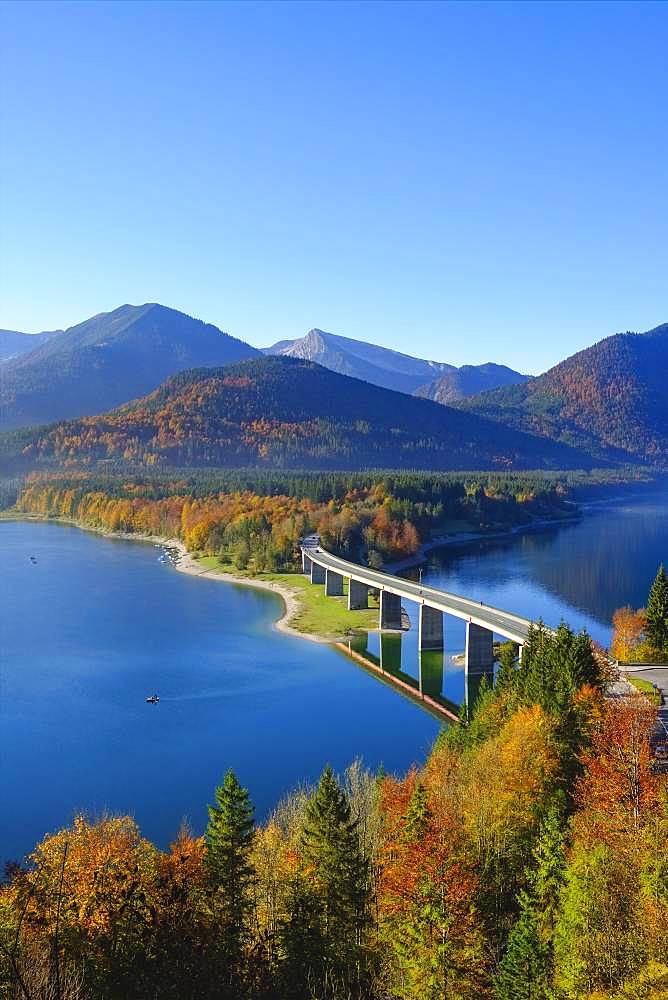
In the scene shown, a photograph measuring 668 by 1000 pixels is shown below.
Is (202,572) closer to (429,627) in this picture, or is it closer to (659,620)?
(429,627)

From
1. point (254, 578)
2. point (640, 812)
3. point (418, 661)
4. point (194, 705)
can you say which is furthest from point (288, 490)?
point (640, 812)

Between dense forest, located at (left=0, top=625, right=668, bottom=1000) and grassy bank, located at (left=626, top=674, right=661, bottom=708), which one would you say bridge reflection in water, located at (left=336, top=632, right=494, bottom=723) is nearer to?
grassy bank, located at (left=626, top=674, right=661, bottom=708)

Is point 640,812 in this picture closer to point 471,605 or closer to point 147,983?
point 147,983

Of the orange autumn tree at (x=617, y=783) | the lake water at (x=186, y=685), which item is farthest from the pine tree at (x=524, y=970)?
the lake water at (x=186, y=685)

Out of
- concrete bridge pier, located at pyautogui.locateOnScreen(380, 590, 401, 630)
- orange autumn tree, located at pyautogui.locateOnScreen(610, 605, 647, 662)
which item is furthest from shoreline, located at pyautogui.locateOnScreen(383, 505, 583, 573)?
orange autumn tree, located at pyautogui.locateOnScreen(610, 605, 647, 662)

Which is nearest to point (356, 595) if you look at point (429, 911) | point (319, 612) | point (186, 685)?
point (319, 612)

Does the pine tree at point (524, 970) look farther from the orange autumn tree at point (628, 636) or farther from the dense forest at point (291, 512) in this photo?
the dense forest at point (291, 512)
